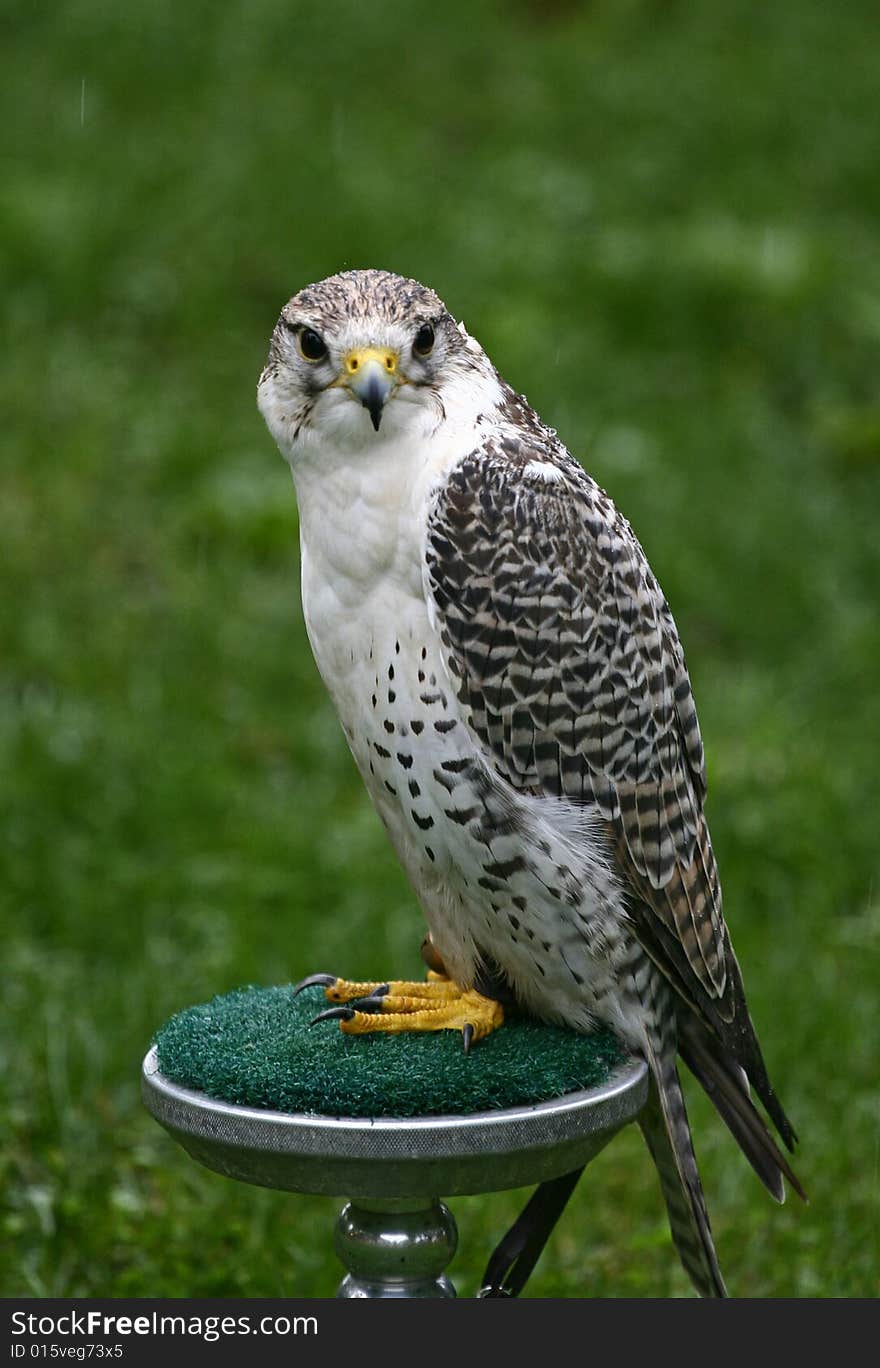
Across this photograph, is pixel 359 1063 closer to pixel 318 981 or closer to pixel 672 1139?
pixel 318 981

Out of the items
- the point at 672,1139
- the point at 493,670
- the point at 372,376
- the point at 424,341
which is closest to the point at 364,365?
the point at 372,376

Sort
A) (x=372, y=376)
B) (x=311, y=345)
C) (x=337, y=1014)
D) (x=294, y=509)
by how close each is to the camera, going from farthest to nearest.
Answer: (x=294, y=509)
(x=337, y=1014)
(x=311, y=345)
(x=372, y=376)

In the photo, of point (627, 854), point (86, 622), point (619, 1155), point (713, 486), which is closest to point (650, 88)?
point (713, 486)

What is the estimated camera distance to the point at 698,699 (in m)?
6.25

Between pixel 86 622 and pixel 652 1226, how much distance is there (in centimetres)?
337

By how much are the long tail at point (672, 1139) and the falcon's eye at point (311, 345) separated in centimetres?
116

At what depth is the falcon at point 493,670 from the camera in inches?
103

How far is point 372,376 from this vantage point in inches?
98.7

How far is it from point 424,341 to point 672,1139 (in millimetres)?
1411

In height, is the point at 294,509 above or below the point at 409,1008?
above

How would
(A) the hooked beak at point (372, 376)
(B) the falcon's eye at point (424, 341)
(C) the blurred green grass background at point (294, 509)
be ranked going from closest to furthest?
(A) the hooked beak at point (372, 376), (B) the falcon's eye at point (424, 341), (C) the blurred green grass background at point (294, 509)

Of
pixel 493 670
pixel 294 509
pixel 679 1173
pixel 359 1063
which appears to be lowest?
pixel 679 1173

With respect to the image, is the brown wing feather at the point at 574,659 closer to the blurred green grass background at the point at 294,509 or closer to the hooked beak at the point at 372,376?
the hooked beak at the point at 372,376

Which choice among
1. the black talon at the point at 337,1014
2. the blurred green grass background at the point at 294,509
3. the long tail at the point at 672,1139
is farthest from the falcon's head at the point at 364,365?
the blurred green grass background at the point at 294,509
